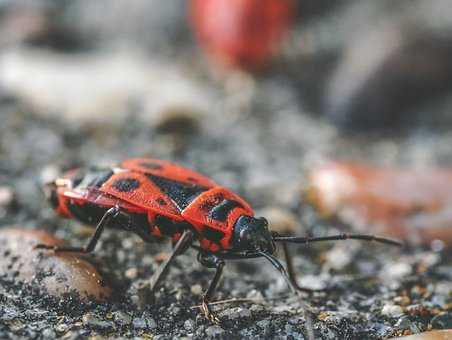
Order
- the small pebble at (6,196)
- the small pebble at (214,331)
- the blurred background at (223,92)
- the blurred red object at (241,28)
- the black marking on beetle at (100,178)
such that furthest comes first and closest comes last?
the blurred red object at (241,28) → the blurred background at (223,92) → the small pebble at (6,196) → the black marking on beetle at (100,178) → the small pebble at (214,331)

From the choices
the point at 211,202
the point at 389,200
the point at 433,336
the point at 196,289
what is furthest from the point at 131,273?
the point at 389,200

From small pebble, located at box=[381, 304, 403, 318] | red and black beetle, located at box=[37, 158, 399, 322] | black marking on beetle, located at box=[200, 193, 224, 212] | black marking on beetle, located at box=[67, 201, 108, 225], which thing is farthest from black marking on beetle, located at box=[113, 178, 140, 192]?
small pebble, located at box=[381, 304, 403, 318]

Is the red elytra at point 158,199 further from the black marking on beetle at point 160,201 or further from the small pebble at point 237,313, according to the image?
the small pebble at point 237,313

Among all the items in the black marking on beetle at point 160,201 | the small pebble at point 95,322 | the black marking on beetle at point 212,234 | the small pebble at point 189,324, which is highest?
the black marking on beetle at point 212,234

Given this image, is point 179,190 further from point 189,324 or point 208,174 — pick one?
point 208,174

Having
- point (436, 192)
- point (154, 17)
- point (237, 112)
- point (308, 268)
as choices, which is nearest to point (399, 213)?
point (436, 192)

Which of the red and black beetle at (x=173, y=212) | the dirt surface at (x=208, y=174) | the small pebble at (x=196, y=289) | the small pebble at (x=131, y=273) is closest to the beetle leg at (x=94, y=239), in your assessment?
the red and black beetle at (x=173, y=212)

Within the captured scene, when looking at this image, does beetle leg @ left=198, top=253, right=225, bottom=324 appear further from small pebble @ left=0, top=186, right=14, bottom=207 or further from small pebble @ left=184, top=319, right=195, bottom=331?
small pebble @ left=0, top=186, right=14, bottom=207
